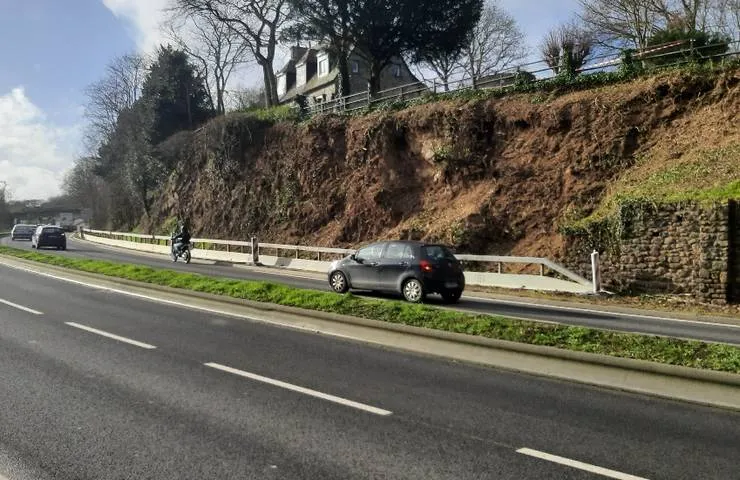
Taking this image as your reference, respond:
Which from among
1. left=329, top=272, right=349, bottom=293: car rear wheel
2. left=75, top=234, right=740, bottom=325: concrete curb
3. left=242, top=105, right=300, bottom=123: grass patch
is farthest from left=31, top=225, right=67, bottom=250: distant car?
left=75, top=234, right=740, bottom=325: concrete curb

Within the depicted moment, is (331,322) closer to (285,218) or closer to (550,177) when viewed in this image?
(550,177)

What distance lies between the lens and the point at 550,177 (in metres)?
26.5

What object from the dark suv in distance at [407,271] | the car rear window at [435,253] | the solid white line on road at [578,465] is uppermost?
the car rear window at [435,253]

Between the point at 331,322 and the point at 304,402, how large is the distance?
177 inches

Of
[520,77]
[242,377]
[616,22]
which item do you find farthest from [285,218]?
[242,377]

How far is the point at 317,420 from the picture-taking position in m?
6.34

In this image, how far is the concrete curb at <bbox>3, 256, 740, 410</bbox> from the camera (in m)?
7.24

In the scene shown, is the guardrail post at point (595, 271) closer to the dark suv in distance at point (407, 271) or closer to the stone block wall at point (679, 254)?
the stone block wall at point (679, 254)

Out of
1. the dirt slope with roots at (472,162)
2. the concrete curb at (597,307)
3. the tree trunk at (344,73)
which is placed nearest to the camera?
the concrete curb at (597,307)

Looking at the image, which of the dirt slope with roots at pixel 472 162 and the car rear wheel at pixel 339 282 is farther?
the dirt slope with roots at pixel 472 162

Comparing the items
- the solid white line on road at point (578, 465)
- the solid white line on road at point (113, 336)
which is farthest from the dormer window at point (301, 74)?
the solid white line on road at point (578, 465)

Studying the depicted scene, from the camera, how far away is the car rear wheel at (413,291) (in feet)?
54.5

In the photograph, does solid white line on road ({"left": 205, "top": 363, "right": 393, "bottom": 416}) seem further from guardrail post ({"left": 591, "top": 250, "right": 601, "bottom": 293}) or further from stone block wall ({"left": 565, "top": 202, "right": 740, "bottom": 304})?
stone block wall ({"left": 565, "top": 202, "right": 740, "bottom": 304})

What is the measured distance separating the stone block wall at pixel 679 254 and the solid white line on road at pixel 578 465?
14649mm
